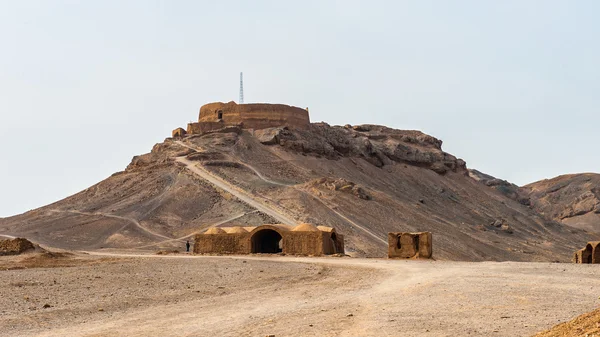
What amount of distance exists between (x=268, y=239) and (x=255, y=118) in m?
34.4

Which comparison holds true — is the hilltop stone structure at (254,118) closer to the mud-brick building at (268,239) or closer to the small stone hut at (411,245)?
the mud-brick building at (268,239)

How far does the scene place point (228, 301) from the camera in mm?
15273

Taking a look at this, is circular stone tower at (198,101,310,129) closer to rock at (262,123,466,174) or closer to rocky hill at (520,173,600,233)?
rock at (262,123,466,174)

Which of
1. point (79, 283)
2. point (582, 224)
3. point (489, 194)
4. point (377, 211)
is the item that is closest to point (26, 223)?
point (377, 211)

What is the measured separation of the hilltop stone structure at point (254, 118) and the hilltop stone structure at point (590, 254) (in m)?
43.6

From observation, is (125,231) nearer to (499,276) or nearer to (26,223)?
(26,223)

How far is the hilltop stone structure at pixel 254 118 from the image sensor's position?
72.4 metres

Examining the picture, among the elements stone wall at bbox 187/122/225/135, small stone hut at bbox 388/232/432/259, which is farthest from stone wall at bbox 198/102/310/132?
small stone hut at bbox 388/232/432/259

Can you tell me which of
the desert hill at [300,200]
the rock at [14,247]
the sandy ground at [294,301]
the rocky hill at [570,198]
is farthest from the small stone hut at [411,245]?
the rocky hill at [570,198]

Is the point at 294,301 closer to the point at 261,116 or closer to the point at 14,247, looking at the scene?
the point at 14,247

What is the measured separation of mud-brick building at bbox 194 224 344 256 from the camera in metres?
35.3

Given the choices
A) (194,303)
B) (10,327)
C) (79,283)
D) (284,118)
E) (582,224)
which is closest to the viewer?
(10,327)

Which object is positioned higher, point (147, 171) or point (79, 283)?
point (147, 171)

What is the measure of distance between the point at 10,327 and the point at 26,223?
46.0m
